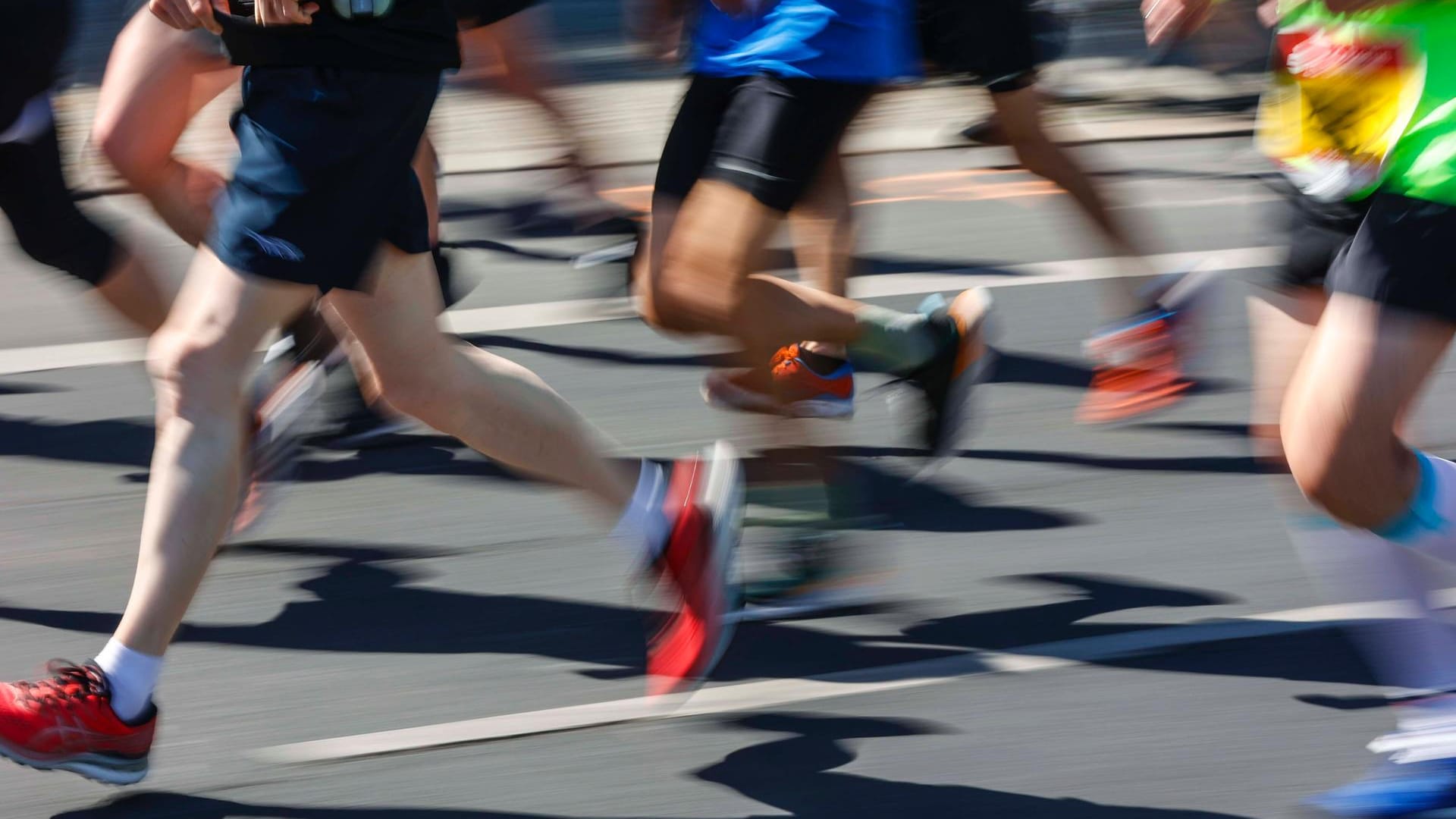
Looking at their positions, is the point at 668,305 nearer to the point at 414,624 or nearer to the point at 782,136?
the point at 782,136

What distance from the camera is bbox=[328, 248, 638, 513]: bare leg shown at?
304 centimetres

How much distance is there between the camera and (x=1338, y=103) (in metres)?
2.75

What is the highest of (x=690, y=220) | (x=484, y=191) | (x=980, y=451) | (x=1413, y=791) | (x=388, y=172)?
(x=388, y=172)

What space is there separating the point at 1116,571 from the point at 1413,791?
1159 millimetres

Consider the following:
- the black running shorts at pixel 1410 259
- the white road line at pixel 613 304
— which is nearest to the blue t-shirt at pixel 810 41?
the black running shorts at pixel 1410 259

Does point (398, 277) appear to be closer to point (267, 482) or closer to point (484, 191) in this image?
point (267, 482)

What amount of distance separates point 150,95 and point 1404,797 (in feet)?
9.64

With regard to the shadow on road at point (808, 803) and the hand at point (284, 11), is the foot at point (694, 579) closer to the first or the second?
the shadow on road at point (808, 803)

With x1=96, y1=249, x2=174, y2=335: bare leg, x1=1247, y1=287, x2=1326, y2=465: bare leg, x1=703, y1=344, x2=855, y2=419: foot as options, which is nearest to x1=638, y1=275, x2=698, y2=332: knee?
x1=703, y1=344, x2=855, y2=419: foot

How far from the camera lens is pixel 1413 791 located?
282cm

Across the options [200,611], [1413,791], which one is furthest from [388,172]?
[1413,791]

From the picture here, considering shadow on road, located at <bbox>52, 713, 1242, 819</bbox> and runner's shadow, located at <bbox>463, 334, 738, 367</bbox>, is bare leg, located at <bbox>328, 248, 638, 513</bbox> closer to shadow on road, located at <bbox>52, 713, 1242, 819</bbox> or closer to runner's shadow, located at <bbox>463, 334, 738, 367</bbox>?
shadow on road, located at <bbox>52, 713, 1242, 819</bbox>

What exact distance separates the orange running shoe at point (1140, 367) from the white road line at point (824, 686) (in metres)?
1.32

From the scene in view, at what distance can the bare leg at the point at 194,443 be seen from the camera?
110 inches
